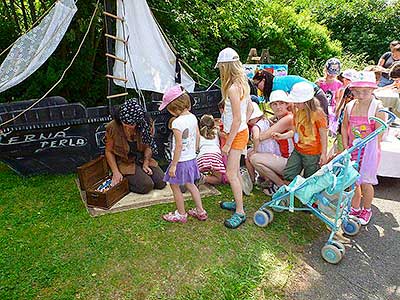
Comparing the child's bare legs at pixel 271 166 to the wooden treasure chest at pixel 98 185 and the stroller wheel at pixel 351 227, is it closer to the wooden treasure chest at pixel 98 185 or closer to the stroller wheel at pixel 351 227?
the stroller wheel at pixel 351 227

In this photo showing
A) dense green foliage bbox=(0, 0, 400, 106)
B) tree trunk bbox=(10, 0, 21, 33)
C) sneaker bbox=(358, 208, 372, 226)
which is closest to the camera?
sneaker bbox=(358, 208, 372, 226)

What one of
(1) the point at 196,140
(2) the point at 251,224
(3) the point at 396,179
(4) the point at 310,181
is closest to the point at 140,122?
(1) the point at 196,140

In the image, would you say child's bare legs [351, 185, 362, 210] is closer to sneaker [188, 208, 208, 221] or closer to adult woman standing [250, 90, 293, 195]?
adult woman standing [250, 90, 293, 195]

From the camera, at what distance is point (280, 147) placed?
161 inches

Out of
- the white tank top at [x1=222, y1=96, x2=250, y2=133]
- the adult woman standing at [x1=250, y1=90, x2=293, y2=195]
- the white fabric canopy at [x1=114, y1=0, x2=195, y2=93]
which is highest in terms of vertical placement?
the white fabric canopy at [x1=114, y1=0, x2=195, y2=93]

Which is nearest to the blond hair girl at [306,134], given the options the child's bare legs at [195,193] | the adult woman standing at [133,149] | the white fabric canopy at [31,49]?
the child's bare legs at [195,193]

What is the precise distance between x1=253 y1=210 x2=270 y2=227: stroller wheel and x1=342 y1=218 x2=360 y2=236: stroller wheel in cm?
70

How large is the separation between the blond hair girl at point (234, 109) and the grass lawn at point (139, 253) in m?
0.37

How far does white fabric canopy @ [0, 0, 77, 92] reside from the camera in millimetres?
3836

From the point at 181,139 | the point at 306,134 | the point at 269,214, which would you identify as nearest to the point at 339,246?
the point at 269,214

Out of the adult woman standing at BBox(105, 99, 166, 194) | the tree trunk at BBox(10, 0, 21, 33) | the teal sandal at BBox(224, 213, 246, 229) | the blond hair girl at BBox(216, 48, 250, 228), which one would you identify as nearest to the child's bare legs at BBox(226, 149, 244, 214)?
the blond hair girl at BBox(216, 48, 250, 228)

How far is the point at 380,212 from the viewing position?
3877mm

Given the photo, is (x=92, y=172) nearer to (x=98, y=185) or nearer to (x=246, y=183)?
(x=98, y=185)

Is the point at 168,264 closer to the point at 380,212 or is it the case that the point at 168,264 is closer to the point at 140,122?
the point at 140,122
